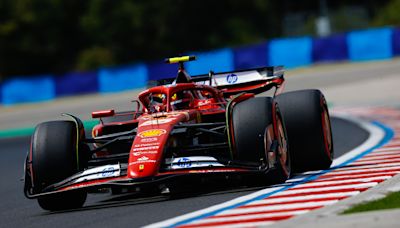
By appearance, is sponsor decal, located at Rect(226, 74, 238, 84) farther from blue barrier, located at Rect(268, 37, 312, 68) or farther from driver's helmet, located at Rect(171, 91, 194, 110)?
blue barrier, located at Rect(268, 37, 312, 68)

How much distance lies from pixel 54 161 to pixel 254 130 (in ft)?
6.81

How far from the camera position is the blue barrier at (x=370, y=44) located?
45.4m

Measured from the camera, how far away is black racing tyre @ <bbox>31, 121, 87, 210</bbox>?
36.8 ft

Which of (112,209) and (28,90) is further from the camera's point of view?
(28,90)

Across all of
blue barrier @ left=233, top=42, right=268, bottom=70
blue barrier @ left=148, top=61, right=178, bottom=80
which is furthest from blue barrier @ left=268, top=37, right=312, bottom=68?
blue barrier @ left=148, top=61, right=178, bottom=80

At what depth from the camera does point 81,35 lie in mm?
67500

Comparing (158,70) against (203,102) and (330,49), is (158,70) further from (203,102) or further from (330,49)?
(203,102)

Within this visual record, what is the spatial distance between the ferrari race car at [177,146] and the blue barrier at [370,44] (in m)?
33.3

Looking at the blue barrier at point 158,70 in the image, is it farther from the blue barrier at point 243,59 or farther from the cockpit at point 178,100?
the cockpit at point 178,100

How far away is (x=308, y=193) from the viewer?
403 inches

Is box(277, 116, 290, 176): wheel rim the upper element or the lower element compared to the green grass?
upper

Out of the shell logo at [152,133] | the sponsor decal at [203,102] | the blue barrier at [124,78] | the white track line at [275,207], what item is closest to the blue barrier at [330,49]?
the blue barrier at [124,78]

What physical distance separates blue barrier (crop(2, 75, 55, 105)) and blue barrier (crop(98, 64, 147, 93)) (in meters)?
2.84

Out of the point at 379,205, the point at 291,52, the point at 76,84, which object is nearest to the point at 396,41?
the point at 291,52
